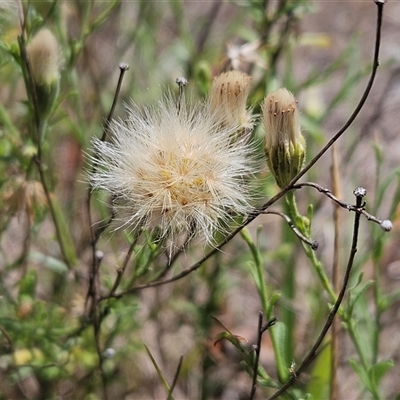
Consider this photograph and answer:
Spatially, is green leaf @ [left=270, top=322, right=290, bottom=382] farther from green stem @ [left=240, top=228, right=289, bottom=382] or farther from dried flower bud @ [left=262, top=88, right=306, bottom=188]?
dried flower bud @ [left=262, top=88, right=306, bottom=188]

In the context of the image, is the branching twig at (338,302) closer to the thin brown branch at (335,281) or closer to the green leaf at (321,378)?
the thin brown branch at (335,281)

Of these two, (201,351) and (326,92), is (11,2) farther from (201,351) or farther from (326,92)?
(326,92)

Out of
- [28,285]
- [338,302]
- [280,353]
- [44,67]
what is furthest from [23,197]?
[338,302]

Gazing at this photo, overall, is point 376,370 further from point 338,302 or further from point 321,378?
point 321,378

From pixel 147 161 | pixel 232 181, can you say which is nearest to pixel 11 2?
pixel 147 161

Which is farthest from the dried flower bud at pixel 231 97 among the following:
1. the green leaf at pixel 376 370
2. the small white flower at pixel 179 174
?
the green leaf at pixel 376 370
